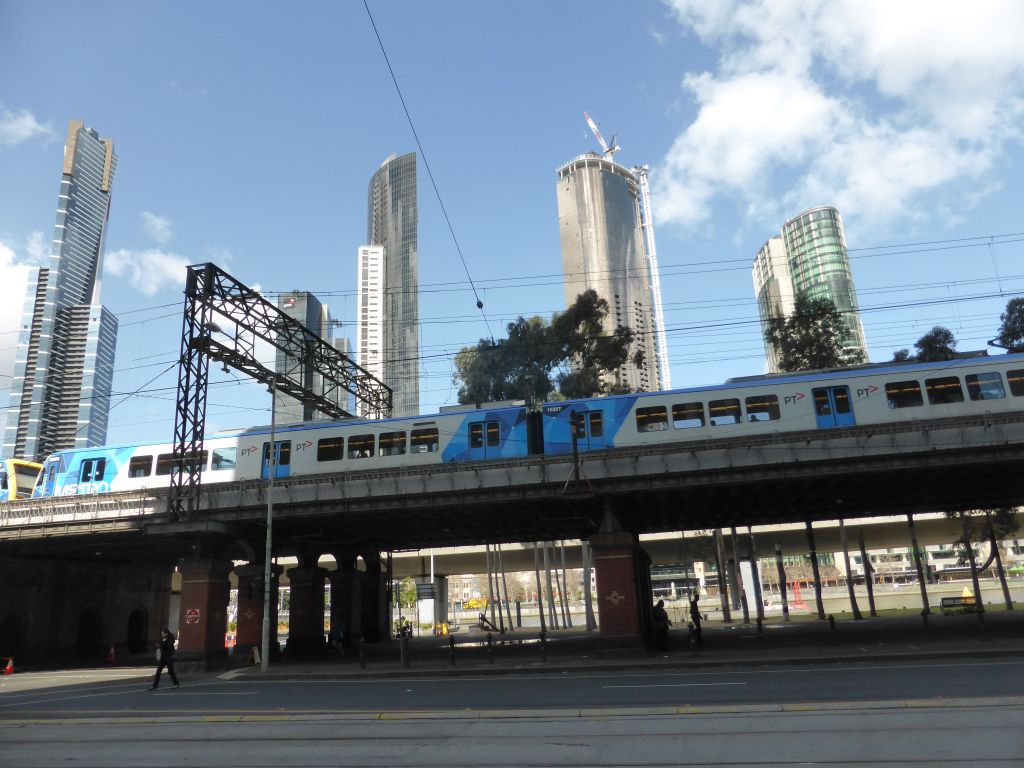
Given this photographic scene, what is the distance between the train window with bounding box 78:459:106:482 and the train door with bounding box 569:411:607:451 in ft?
77.6

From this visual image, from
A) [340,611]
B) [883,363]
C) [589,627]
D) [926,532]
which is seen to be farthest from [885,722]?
[926,532]

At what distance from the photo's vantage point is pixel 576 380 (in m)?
64.2

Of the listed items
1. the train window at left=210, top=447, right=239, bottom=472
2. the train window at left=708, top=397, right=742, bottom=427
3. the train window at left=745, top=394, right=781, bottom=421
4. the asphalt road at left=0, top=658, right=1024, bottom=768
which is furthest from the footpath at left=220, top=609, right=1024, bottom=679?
the train window at left=210, top=447, right=239, bottom=472

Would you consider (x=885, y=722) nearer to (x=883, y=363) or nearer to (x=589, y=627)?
(x=883, y=363)

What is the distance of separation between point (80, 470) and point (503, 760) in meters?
33.9

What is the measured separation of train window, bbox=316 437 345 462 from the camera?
107 feet

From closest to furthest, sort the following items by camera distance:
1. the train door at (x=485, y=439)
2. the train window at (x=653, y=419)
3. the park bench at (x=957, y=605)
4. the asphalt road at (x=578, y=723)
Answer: the asphalt road at (x=578, y=723)
the train window at (x=653, y=419)
the train door at (x=485, y=439)
the park bench at (x=957, y=605)

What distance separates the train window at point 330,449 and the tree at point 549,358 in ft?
105

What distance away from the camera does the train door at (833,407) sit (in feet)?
91.6

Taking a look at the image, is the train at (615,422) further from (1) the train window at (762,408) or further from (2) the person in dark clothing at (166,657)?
(2) the person in dark clothing at (166,657)

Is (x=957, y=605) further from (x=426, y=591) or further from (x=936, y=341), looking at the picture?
(x=426, y=591)

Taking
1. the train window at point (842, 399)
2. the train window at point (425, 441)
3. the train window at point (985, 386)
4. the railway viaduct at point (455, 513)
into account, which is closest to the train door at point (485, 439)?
the train window at point (425, 441)

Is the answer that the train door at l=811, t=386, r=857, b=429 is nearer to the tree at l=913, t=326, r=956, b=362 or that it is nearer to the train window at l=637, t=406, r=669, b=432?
the train window at l=637, t=406, r=669, b=432

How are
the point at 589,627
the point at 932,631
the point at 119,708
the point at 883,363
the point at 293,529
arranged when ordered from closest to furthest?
the point at 119,708, the point at 883,363, the point at 932,631, the point at 293,529, the point at 589,627
